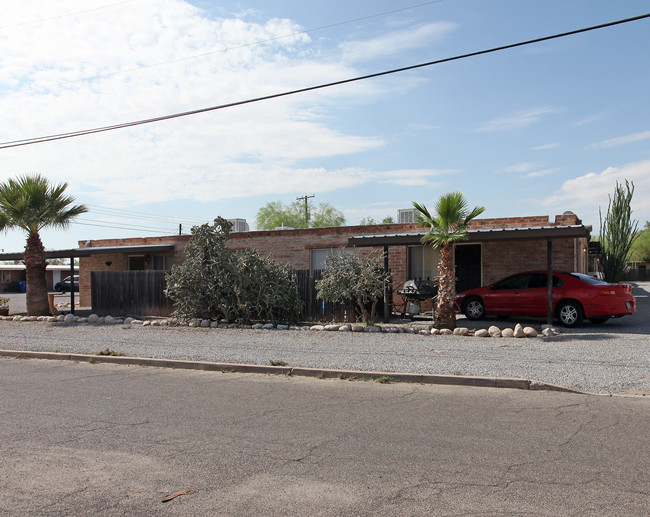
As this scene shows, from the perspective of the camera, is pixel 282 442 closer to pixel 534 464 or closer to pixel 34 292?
pixel 534 464

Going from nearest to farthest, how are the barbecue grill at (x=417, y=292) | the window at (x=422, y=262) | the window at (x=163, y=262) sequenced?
the barbecue grill at (x=417, y=292), the window at (x=422, y=262), the window at (x=163, y=262)

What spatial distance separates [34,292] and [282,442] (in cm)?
1710

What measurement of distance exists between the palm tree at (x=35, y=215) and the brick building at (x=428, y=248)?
299 cm

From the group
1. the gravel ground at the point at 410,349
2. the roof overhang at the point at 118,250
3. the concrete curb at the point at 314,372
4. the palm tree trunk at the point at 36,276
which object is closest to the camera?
the concrete curb at the point at 314,372

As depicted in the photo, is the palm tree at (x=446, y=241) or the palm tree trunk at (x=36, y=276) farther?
the palm tree trunk at (x=36, y=276)

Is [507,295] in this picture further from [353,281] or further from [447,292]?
[353,281]

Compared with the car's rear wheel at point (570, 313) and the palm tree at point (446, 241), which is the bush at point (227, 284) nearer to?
the palm tree at point (446, 241)

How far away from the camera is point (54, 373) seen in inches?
384

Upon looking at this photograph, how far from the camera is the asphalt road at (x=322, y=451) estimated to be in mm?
4109

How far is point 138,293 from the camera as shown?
1955 centimetres

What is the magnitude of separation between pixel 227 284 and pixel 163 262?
431 inches

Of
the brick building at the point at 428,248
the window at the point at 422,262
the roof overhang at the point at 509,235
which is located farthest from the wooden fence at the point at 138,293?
the window at the point at 422,262

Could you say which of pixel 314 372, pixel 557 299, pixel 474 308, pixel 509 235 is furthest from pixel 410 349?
pixel 474 308

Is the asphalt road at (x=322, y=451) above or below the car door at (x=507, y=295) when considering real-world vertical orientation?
below
